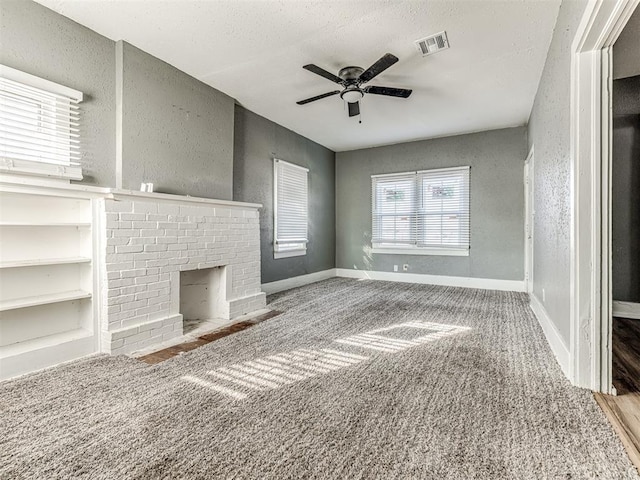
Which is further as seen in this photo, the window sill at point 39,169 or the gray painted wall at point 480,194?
the gray painted wall at point 480,194

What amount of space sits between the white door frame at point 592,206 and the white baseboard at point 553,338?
24 centimetres

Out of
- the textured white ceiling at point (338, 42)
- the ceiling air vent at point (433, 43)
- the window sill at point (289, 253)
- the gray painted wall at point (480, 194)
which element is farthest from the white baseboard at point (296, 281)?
the ceiling air vent at point (433, 43)

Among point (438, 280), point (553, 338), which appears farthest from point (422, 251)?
point (553, 338)

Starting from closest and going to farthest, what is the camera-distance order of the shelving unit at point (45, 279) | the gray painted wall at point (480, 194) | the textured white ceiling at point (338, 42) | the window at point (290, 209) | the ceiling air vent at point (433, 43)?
the shelving unit at point (45, 279) < the textured white ceiling at point (338, 42) < the ceiling air vent at point (433, 43) < the window at point (290, 209) < the gray painted wall at point (480, 194)

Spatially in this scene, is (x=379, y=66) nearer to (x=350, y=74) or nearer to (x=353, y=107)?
(x=350, y=74)

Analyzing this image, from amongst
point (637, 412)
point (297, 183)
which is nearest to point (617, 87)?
point (637, 412)

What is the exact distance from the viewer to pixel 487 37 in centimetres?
280

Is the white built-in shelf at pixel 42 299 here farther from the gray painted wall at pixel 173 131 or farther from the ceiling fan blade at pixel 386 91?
the ceiling fan blade at pixel 386 91

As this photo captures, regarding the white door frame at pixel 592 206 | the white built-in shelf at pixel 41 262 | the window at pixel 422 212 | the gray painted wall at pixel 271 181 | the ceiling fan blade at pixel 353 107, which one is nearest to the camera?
the white door frame at pixel 592 206

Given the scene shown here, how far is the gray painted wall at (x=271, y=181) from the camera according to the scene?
448 cm

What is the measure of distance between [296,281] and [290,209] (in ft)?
4.08

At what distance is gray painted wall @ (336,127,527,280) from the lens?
202 inches

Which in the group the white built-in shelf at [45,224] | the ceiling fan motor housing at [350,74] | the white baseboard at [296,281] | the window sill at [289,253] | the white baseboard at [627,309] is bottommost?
the white baseboard at [627,309]

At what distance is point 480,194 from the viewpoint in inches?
212
